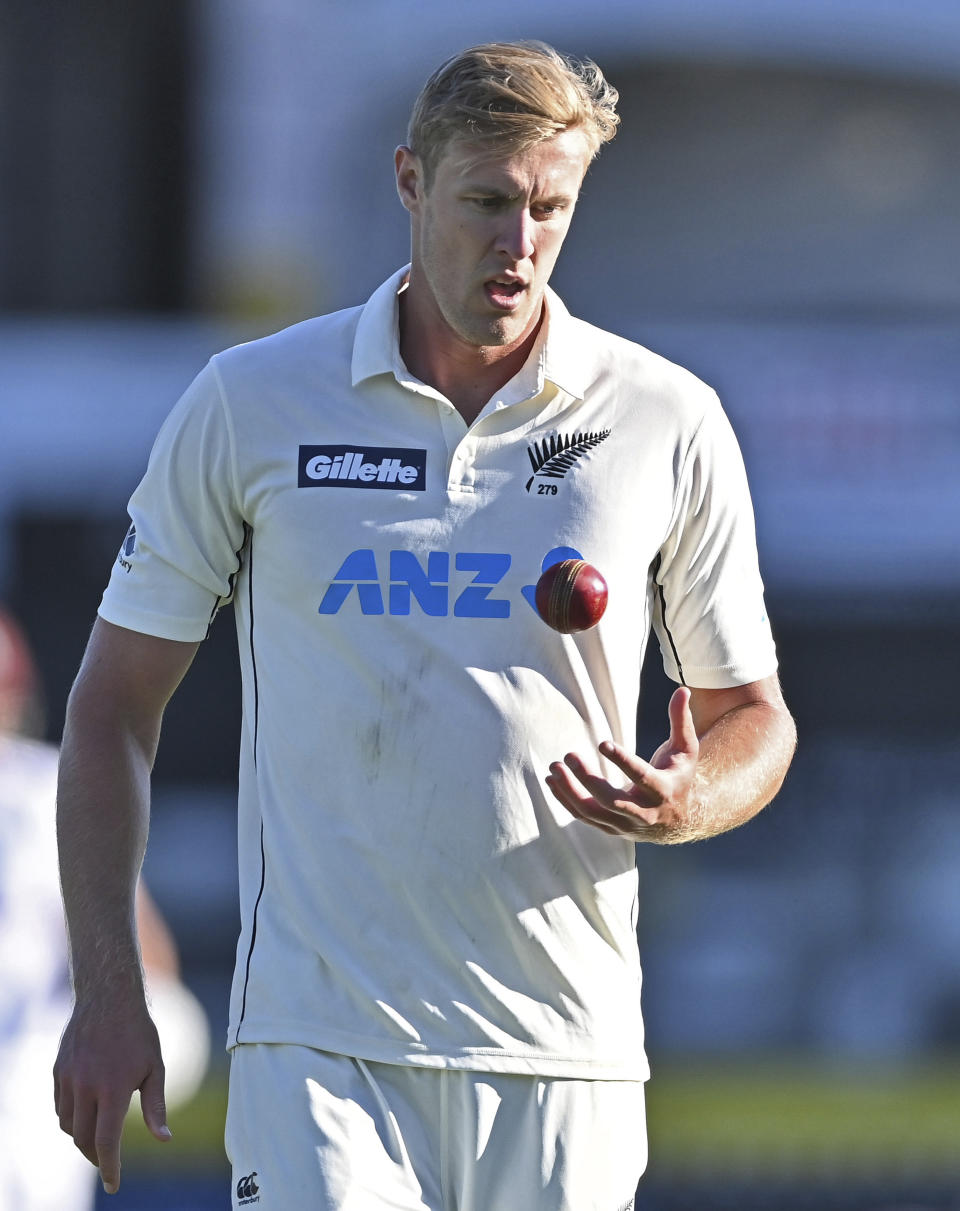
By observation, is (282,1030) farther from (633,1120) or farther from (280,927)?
(633,1120)

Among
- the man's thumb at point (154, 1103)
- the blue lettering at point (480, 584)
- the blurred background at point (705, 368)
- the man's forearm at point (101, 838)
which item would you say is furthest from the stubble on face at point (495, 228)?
the blurred background at point (705, 368)

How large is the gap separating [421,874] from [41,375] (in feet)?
23.5

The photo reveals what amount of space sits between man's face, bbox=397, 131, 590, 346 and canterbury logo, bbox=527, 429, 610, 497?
0.15 m

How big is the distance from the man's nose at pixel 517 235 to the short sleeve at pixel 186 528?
44 cm

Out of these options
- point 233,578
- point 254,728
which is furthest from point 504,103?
point 254,728

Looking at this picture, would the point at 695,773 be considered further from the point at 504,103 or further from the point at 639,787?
the point at 504,103

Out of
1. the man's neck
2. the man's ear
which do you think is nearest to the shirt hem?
the man's neck

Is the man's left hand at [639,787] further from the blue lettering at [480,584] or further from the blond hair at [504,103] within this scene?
the blond hair at [504,103]

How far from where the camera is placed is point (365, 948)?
8.61 feet

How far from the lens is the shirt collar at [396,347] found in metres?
2.75

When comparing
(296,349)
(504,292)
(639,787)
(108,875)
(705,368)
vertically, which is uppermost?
(504,292)

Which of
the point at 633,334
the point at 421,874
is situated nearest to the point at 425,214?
the point at 421,874

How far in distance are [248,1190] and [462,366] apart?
1.13 metres

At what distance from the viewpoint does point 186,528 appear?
274cm
